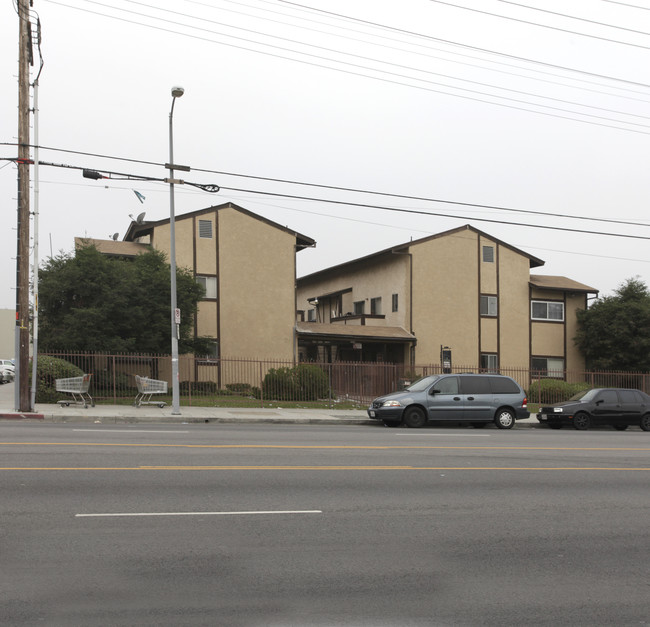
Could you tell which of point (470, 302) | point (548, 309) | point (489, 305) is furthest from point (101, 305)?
point (548, 309)

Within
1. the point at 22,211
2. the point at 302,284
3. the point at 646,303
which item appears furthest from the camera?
the point at 302,284

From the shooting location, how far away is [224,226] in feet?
115

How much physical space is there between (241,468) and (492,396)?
12.7 metres

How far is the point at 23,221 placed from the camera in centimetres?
1977

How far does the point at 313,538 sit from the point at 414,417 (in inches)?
561

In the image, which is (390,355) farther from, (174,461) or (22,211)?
(174,461)

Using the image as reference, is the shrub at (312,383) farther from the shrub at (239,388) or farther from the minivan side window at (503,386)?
the minivan side window at (503,386)

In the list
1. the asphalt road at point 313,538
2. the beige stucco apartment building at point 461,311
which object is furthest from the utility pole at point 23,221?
the beige stucco apartment building at point 461,311

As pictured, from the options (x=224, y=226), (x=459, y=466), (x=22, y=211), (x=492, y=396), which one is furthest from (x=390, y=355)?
(x=459, y=466)

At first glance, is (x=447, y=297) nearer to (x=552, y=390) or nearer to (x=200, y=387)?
(x=552, y=390)

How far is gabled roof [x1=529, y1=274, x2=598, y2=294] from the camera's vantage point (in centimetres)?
4022

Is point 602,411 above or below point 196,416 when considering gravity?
below

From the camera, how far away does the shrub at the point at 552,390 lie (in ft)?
103

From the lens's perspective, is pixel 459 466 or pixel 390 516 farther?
pixel 459 466
